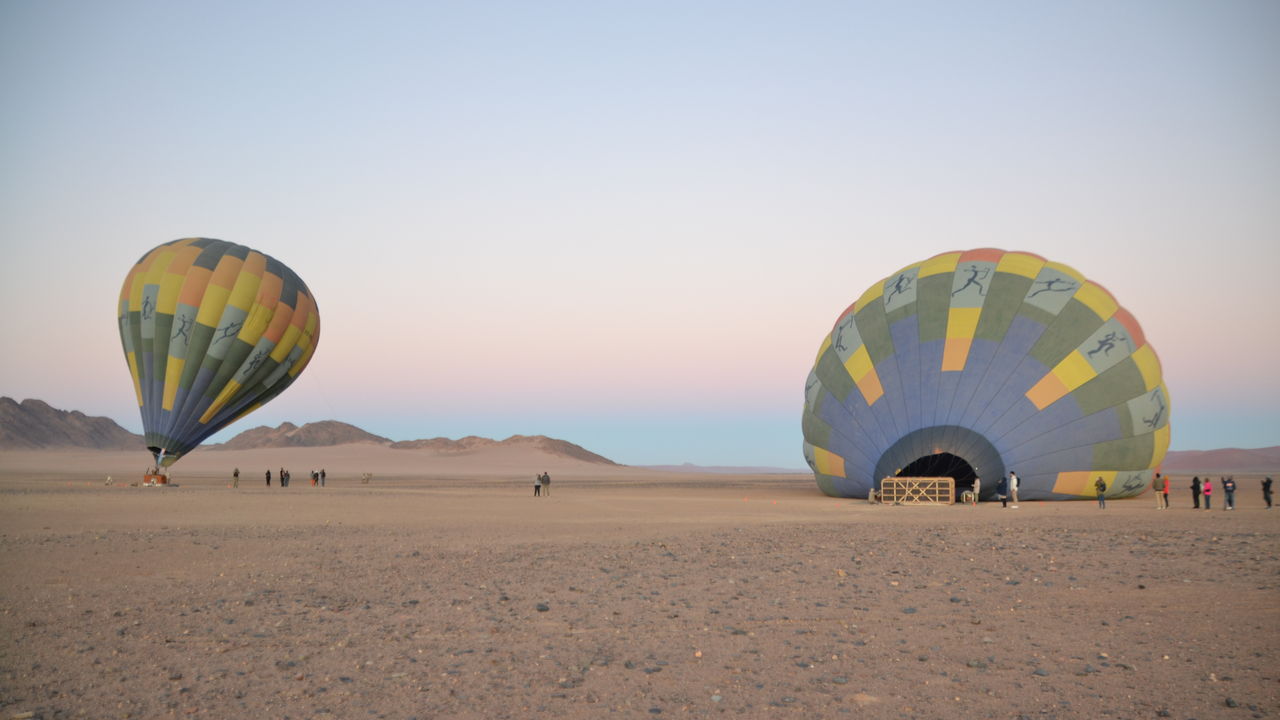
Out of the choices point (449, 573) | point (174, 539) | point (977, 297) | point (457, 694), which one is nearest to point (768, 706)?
point (457, 694)

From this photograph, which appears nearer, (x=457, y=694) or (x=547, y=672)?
(x=457, y=694)

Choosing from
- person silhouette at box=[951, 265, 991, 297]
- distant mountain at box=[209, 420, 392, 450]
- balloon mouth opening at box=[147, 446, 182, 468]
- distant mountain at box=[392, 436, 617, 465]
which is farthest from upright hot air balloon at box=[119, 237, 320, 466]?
distant mountain at box=[209, 420, 392, 450]

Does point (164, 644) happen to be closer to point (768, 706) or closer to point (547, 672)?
point (547, 672)

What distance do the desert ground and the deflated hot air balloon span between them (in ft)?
18.5

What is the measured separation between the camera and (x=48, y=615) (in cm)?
766

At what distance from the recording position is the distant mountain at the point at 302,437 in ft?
528

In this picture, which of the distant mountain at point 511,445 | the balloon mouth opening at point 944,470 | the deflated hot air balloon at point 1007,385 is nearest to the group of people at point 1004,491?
the deflated hot air balloon at point 1007,385

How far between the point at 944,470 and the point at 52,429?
606ft

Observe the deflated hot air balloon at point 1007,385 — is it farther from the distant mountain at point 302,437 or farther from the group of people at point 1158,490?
the distant mountain at point 302,437

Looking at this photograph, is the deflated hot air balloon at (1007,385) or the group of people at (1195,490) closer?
the group of people at (1195,490)

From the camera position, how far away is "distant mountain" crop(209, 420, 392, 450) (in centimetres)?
16100

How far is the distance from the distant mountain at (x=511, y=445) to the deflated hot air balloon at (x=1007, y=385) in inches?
4632

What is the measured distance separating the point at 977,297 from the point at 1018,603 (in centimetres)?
1478

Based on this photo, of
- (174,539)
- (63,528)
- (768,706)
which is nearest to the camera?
(768,706)
